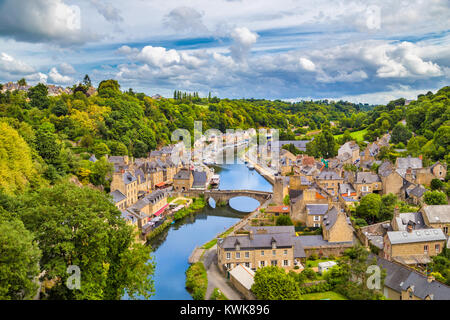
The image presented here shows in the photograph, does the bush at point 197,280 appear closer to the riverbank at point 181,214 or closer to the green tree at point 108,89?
the riverbank at point 181,214

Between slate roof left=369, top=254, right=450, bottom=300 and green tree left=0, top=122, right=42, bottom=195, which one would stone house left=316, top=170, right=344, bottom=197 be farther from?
green tree left=0, top=122, right=42, bottom=195

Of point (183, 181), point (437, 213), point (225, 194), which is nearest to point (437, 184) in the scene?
point (437, 213)

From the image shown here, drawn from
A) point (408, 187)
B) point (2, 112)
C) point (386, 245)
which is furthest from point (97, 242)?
point (2, 112)

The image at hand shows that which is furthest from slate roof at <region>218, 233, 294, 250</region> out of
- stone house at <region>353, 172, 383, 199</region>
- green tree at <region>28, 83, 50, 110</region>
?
green tree at <region>28, 83, 50, 110</region>

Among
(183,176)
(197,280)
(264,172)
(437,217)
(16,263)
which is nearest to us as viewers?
(16,263)

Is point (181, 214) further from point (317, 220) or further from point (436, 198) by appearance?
point (436, 198)

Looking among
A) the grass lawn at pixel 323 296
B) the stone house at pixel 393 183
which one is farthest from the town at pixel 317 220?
the grass lawn at pixel 323 296

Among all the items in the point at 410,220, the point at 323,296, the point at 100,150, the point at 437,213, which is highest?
the point at 100,150

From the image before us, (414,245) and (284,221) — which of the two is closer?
(414,245)
